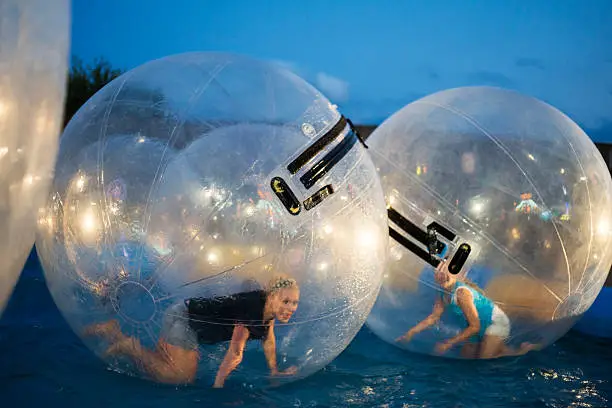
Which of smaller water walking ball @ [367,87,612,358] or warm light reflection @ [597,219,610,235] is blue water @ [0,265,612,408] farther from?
warm light reflection @ [597,219,610,235]

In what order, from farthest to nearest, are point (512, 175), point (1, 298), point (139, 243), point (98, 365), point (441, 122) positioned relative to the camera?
point (441, 122)
point (512, 175)
point (98, 365)
point (139, 243)
point (1, 298)

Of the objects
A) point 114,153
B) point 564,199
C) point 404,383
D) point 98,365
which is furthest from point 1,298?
point 564,199

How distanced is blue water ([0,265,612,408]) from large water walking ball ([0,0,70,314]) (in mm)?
1061

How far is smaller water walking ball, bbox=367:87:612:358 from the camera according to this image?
407 centimetres

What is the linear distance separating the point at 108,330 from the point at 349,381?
1.52 metres

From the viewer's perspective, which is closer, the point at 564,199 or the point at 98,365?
the point at 98,365

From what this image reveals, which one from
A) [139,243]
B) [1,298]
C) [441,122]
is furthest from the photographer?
[441,122]

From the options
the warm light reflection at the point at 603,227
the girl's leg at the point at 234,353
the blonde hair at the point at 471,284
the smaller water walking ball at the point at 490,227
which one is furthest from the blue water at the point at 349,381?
the warm light reflection at the point at 603,227

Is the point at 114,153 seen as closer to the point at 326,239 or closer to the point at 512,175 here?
the point at 326,239

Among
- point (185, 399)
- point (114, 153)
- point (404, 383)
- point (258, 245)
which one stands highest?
point (114, 153)

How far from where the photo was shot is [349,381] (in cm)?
395

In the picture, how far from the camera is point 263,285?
3.14m

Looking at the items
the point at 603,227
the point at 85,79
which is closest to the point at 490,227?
the point at 603,227

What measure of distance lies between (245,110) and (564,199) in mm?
2221
